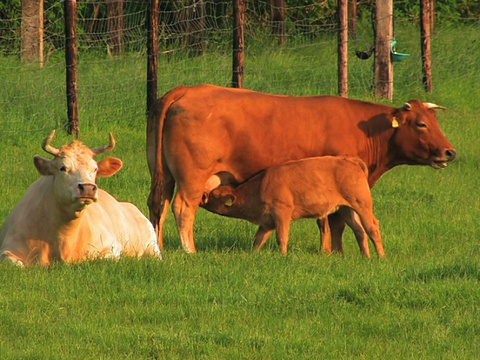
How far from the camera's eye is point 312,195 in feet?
37.9

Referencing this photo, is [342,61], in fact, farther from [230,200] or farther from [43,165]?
[43,165]

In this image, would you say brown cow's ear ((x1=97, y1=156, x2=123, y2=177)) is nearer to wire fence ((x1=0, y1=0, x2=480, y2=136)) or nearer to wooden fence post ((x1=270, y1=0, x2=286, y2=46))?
wire fence ((x1=0, y1=0, x2=480, y2=136))

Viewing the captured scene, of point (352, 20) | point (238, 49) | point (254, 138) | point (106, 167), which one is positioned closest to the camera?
point (106, 167)

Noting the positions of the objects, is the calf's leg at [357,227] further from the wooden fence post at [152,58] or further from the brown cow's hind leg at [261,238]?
the wooden fence post at [152,58]

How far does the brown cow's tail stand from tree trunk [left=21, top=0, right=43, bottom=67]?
1058 cm

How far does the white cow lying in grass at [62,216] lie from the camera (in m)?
9.91

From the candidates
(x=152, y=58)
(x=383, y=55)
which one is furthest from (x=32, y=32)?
(x=383, y=55)

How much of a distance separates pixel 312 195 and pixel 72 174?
2.62 metres

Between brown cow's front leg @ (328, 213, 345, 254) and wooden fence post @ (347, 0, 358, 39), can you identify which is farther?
wooden fence post @ (347, 0, 358, 39)

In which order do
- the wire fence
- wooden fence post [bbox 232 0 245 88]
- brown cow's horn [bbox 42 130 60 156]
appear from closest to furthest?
brown cow's horn [bbox 42 130 60 156]
wooden fence post [bbox 232 0 245 88]
the wire fence

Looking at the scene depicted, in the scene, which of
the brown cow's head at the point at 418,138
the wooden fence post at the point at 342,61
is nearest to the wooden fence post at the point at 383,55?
the wooden fence post at the point at 342,61

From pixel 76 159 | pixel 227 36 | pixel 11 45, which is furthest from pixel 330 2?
pixel 76 159

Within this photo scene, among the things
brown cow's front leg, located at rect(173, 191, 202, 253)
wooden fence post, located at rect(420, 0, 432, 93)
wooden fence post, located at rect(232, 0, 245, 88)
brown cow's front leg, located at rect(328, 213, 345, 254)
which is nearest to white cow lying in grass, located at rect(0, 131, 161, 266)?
brown cow's front leg, located at rect(173, 191, 202, 253)

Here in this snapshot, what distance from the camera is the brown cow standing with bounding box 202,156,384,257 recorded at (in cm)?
1156
